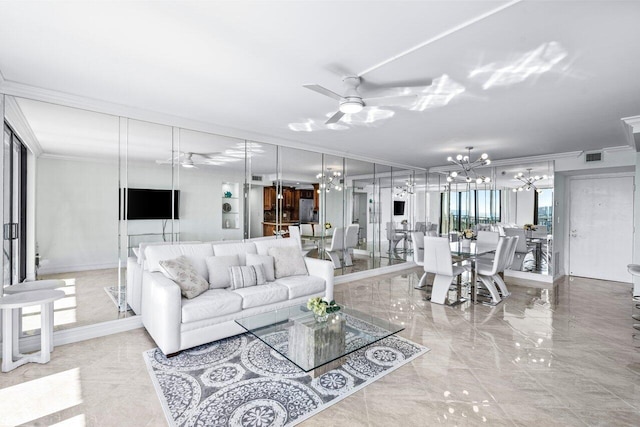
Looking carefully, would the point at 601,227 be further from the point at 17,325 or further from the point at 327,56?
the point at 17,325

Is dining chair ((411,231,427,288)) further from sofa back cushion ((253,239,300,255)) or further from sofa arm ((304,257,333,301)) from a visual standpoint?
Result: sofa back cushion ((253,239,300,255))

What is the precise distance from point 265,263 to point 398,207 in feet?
14.9

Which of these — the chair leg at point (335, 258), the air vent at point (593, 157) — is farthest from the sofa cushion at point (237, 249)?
the air vent at point (593, 157)

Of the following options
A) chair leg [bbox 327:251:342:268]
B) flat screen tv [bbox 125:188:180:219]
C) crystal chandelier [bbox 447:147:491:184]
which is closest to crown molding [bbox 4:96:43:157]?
flat screen tv [bbox 125:188:180:219]

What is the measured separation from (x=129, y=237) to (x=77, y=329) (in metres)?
1.09

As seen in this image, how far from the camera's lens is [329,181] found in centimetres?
609

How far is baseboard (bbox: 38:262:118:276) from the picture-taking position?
354 cm

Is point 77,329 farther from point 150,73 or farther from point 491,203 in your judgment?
point 491,203

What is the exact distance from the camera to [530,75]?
2666mm

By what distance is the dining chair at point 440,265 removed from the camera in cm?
461

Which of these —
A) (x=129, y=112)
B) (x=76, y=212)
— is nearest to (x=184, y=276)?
(x=76, y=212)

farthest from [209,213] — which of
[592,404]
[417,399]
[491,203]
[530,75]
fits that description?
[491,203]

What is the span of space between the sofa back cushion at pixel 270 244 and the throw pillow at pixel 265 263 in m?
0.25

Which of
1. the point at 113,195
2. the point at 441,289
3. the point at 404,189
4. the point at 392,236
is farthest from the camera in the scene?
the point at 404,189
